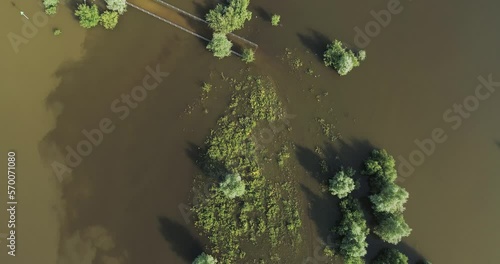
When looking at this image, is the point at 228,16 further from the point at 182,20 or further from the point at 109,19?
the point at 109,19

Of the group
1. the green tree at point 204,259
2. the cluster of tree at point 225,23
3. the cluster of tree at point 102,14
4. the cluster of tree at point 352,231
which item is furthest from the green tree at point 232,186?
the cluster of tree at point 102,14

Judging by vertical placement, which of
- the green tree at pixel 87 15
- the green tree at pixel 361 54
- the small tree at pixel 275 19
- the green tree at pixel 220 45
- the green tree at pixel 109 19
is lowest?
the green tree at pixel 87 15

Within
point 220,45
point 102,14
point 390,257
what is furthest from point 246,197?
point 102,14

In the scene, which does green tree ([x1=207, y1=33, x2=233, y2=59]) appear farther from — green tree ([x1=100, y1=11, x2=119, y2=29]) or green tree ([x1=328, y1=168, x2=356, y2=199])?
green tree ([x1=328, y1=168, x2=356, y2=199])

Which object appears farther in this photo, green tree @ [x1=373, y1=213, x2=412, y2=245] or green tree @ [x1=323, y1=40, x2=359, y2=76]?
green tree @ [x1=323, y1=40, x2=359, y2=76]

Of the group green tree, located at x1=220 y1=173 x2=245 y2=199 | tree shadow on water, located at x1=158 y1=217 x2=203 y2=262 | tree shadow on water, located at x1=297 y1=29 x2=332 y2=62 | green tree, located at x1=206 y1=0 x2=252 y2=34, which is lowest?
tree shadow on water, located at x1=158 y1=217 x2=203 y2=262

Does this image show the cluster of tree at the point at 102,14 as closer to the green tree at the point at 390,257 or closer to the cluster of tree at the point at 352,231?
the cluster of tree at the point at 352,231

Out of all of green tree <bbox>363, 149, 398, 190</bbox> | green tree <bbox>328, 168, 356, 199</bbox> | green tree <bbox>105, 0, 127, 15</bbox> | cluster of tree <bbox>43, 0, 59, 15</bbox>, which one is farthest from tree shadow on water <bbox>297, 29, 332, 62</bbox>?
cluster of tree <bbox>43, 0, 59, 15</bbox>
